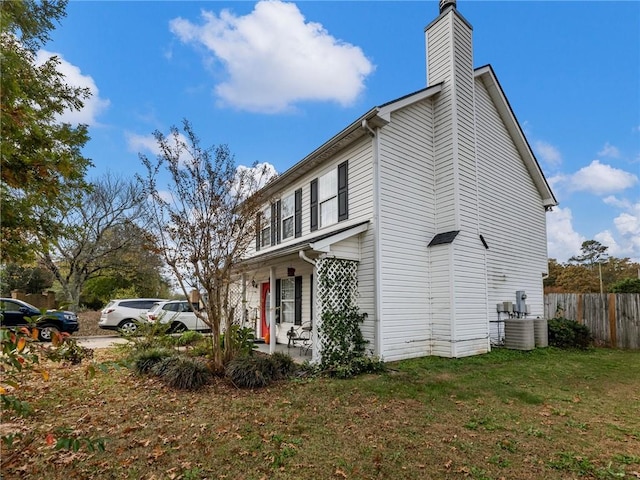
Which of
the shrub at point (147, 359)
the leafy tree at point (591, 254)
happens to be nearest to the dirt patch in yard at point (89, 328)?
the shrub at point (147, 359)

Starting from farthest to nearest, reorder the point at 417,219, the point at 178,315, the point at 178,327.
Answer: the point at 178,327
the point at 178,315
the point at 417,219

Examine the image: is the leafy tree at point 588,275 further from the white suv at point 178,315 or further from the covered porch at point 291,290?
the white suv at point 178,315

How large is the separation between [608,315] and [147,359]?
46.3ft

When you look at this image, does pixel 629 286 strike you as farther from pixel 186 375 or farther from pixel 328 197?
pixel 186 375

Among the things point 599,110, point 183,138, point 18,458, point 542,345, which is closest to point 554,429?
point 18,458

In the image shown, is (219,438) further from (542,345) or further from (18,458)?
(542,345)

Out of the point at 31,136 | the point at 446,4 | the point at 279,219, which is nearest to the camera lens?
the point at 31,136

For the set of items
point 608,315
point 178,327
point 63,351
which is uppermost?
point 63,351

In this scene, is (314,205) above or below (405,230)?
above

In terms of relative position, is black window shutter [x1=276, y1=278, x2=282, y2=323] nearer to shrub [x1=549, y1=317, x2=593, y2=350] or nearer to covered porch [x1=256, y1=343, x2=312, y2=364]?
covered porch [x1=256, y1=343, x2=312, y2=364]

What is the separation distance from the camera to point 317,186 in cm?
1109

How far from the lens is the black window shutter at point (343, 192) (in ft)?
32.1

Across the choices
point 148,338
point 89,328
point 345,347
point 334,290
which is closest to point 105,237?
point 89,328

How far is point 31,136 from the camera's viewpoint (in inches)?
155
